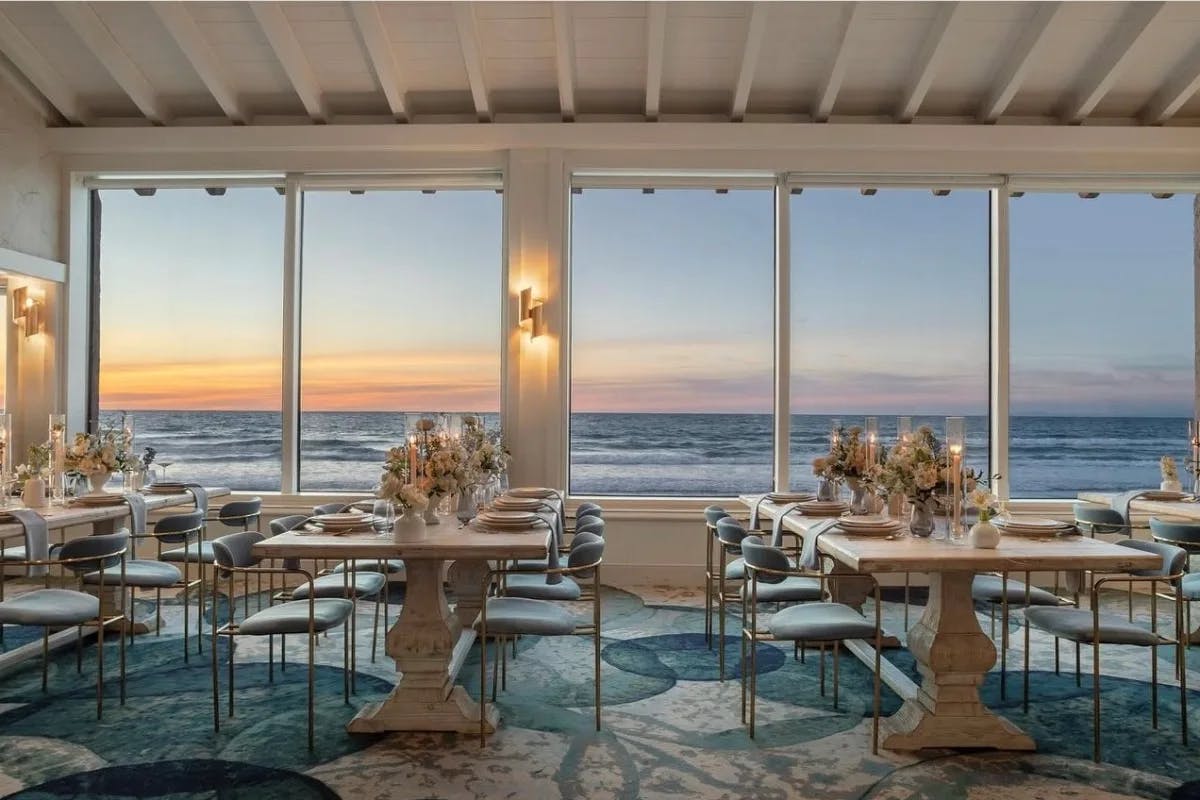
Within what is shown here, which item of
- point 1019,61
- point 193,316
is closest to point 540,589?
point 1019,61

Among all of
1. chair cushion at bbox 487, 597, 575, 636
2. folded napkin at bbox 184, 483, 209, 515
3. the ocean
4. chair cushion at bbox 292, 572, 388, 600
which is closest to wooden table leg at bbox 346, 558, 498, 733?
chair cushion at bbox 487, 597, 575, 636

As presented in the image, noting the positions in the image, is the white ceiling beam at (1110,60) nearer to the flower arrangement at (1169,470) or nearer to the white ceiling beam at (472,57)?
the flower arrangement at (1169,470)

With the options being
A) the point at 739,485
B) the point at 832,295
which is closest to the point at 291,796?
the point at 739,485

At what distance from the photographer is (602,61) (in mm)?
6113

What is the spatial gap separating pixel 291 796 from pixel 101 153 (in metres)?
6.03

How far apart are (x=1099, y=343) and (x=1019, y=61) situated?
21.8 meters

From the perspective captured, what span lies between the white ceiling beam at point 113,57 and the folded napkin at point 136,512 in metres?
3.24

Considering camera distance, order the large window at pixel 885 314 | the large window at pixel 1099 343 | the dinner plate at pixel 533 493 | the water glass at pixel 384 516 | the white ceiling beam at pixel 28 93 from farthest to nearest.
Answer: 1. the large window at pixel 885 314
2. the large window at pixel 1099 343
3. the white ceiling beam at pixel 28 93
4. the dinner plate at pixel 533 493
5. the water glass at pixel 384 516

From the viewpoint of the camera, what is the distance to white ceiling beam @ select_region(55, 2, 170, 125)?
564 cm

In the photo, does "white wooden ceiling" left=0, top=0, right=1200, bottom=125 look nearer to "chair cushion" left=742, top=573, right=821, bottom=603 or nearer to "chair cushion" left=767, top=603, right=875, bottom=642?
"chair cushion" left=742, top=573, right=821, bottom=603

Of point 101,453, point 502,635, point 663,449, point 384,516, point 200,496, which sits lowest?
point 663,449

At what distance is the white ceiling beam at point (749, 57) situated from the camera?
544 centimetres

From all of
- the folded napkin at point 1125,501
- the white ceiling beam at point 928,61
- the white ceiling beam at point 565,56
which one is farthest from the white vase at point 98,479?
the folded napkin at point 1125,501

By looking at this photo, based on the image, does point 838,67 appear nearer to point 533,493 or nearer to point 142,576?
point 533,493
